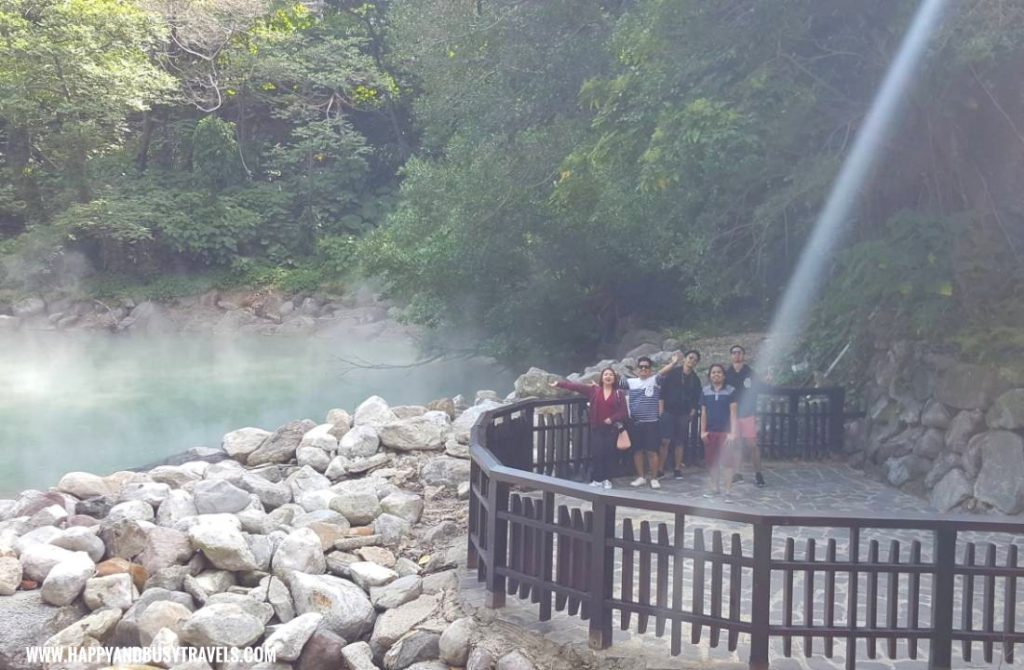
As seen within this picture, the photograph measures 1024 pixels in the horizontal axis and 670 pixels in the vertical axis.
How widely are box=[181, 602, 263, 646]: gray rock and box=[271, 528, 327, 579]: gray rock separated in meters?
1.03

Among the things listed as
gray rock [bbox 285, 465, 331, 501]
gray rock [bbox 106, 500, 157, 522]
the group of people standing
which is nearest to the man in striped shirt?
the group of people standing

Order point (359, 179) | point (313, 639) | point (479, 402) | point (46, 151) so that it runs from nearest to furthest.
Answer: point (313, 639) < point (479, 402) < point (46, 151) < point (359, 179)

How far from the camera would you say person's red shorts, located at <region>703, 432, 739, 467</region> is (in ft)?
31.4

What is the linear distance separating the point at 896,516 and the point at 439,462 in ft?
19.8

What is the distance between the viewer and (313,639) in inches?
266

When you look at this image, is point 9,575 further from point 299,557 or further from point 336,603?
point 336,603

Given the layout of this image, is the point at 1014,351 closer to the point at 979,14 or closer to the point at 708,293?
the point at 979,14

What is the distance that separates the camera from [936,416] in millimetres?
9852

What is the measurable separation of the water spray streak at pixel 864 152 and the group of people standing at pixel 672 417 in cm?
206

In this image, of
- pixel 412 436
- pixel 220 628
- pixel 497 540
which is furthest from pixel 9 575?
pixel 412 436

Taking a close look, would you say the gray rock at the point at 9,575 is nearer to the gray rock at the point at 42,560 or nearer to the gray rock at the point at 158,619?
the gray rock at the point at 42,560

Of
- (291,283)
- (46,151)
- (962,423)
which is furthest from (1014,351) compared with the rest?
(46,151)

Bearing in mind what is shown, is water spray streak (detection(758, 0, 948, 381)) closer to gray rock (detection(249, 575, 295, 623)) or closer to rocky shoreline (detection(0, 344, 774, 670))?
rocky shoreline (detection(0, 344, 774, 670))

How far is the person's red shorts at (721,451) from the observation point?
957cm
